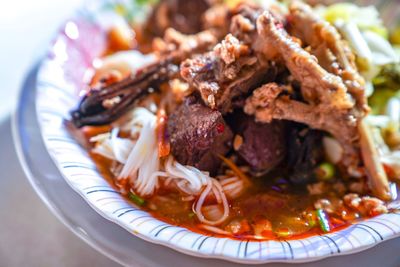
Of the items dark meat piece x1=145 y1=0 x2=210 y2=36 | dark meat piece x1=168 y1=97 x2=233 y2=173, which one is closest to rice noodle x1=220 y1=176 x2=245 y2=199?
dark meat piece x1=168 y1=97 x2=233 y2=173

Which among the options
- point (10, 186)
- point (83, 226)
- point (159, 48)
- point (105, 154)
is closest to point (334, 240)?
point (83, 226)

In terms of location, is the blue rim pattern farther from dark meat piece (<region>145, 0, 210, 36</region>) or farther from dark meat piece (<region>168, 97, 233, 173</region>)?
dark meat piece (<region>145, 0, 210, 36</region>)

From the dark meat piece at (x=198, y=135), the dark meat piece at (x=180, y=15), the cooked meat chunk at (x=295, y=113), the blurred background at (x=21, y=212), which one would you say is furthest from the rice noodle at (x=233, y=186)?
the dark meat piece at (x=180, y=15)

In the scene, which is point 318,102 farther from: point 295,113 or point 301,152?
point 301,152

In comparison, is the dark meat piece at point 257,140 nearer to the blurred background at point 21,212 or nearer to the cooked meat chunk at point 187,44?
the cooked meat chunk at point 187,44

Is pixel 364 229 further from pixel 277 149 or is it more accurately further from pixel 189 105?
pixel 189 105

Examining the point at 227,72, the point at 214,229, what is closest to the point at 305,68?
the point at 227,72

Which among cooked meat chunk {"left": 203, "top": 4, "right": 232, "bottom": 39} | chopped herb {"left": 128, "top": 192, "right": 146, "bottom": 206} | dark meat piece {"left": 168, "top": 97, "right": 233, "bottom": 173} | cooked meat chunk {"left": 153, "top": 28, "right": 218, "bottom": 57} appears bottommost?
chopped herb {"left": 128, "top": 192, "right": 146, "bottom": 206}
